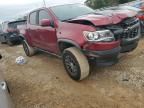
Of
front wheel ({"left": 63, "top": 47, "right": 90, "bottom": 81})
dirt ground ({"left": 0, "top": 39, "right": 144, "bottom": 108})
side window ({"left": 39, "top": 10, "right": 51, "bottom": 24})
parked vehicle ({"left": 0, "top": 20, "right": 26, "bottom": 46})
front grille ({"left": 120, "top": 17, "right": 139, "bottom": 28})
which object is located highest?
side window ({"left": 39, "top": 10, "right": 51, "bottom": 24})

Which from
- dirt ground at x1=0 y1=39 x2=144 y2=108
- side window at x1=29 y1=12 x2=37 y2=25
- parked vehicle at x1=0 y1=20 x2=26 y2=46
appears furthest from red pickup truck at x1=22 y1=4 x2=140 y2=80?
parked vehicle at x1=0 y1=20 x2=26 y2=46

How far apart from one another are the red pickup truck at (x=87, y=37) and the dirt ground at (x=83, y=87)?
0.41m

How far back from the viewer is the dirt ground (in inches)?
181

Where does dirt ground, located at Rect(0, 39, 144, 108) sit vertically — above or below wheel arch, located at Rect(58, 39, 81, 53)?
below

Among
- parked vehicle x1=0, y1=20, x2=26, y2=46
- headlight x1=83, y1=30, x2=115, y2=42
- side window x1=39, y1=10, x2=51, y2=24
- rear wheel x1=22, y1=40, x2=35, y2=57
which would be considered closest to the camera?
headlight x1=83, y1=30, x2=115, y2=42

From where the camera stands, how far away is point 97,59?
503cm

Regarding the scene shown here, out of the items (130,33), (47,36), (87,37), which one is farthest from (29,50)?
(130,33)

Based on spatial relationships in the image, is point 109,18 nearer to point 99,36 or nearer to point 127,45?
point 99,36

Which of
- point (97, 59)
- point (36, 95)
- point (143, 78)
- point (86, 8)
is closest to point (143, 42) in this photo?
point (86, 8)

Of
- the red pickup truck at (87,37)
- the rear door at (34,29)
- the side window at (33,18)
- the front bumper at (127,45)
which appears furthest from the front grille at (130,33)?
the side window at (33,18)

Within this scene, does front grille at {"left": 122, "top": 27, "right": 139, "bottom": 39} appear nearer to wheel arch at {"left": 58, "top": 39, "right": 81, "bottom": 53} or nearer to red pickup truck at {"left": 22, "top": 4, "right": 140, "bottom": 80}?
red pickup truck at {"left": 22, "top": 4, "right": 140, "bottom": 80}

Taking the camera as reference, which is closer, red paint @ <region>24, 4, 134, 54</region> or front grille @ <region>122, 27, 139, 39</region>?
red paint @ <region>24, 4, 134, 54</region>

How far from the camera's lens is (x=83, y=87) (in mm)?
5270

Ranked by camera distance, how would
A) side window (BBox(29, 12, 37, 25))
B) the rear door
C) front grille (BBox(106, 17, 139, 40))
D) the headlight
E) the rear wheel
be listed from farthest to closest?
the rear wheel → side window (BBox(29, 12, 37, 25)) → the rear door → front grille (BBox(106, 17, 139, 40)) → the headlight
